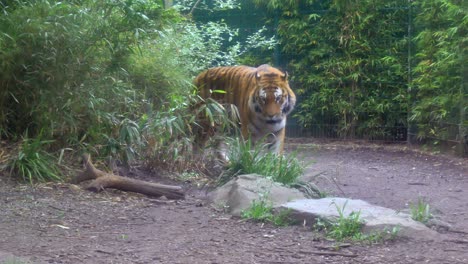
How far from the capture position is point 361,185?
26.3 feet

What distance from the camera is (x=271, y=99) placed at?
8625 mm

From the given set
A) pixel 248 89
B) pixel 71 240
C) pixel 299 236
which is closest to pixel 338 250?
pixel 299 236

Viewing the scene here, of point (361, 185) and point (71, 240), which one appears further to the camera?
point (361, 185)

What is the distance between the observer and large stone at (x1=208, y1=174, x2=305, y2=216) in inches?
240

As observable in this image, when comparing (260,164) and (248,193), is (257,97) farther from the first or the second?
(248,193)

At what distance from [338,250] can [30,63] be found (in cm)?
373

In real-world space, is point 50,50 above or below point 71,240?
above

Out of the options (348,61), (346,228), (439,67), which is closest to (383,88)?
(348,61)

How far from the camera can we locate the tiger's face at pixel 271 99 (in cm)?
858

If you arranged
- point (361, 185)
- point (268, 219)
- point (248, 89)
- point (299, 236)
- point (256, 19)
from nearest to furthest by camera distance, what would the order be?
point (299, 236)
point (268, 219)
point (361, 185)
point (248, 89)
point (256, 19)

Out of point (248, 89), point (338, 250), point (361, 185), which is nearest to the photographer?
point (338, 250)

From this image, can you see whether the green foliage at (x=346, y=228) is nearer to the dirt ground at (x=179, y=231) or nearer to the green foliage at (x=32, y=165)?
the dirt ground at (x=179, y=231)

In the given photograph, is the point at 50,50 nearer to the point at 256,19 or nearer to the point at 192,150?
the point at 192,150

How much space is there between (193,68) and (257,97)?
1.52m
